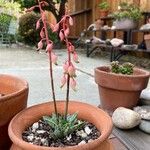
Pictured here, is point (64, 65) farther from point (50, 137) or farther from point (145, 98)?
point (145, 98)

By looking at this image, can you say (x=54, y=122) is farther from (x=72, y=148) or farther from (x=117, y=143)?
(x=117, y=143)

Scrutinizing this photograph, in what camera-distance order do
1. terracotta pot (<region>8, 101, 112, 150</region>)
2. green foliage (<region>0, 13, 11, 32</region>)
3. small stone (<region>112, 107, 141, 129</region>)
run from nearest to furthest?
terracotta pot (<region>8, 101, 112, 150</region>)
small stone (<region>112, 107, 141, 129</region>)
green foliage (<region>0, 13, 11, 32</region>)

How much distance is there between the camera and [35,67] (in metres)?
5.13

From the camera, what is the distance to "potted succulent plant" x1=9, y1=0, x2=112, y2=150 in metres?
1.19

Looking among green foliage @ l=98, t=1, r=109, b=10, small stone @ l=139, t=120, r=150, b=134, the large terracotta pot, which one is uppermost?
green foliage @ l=98, t=1, r=109, b=10

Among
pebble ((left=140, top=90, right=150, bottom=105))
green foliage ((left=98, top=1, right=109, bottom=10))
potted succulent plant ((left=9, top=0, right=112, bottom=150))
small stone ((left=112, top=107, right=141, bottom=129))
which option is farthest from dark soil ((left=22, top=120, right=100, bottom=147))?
green foliage ((left=98, top=1, right=109, bottom=10))

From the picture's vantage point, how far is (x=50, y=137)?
4.24ft

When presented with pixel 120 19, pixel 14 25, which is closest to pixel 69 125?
pixel 120 19

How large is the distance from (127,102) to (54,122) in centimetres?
113

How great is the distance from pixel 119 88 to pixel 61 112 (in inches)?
36.5

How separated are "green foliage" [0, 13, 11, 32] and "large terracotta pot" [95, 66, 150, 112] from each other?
746 cm

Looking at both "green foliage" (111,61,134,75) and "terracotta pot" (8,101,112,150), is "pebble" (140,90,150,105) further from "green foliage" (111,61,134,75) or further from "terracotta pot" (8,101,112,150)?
"terracotta pot" (8,101,112,150)

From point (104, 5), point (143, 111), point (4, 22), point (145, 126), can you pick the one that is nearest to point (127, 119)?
point (145, 126)

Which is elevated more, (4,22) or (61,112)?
(4,22)
